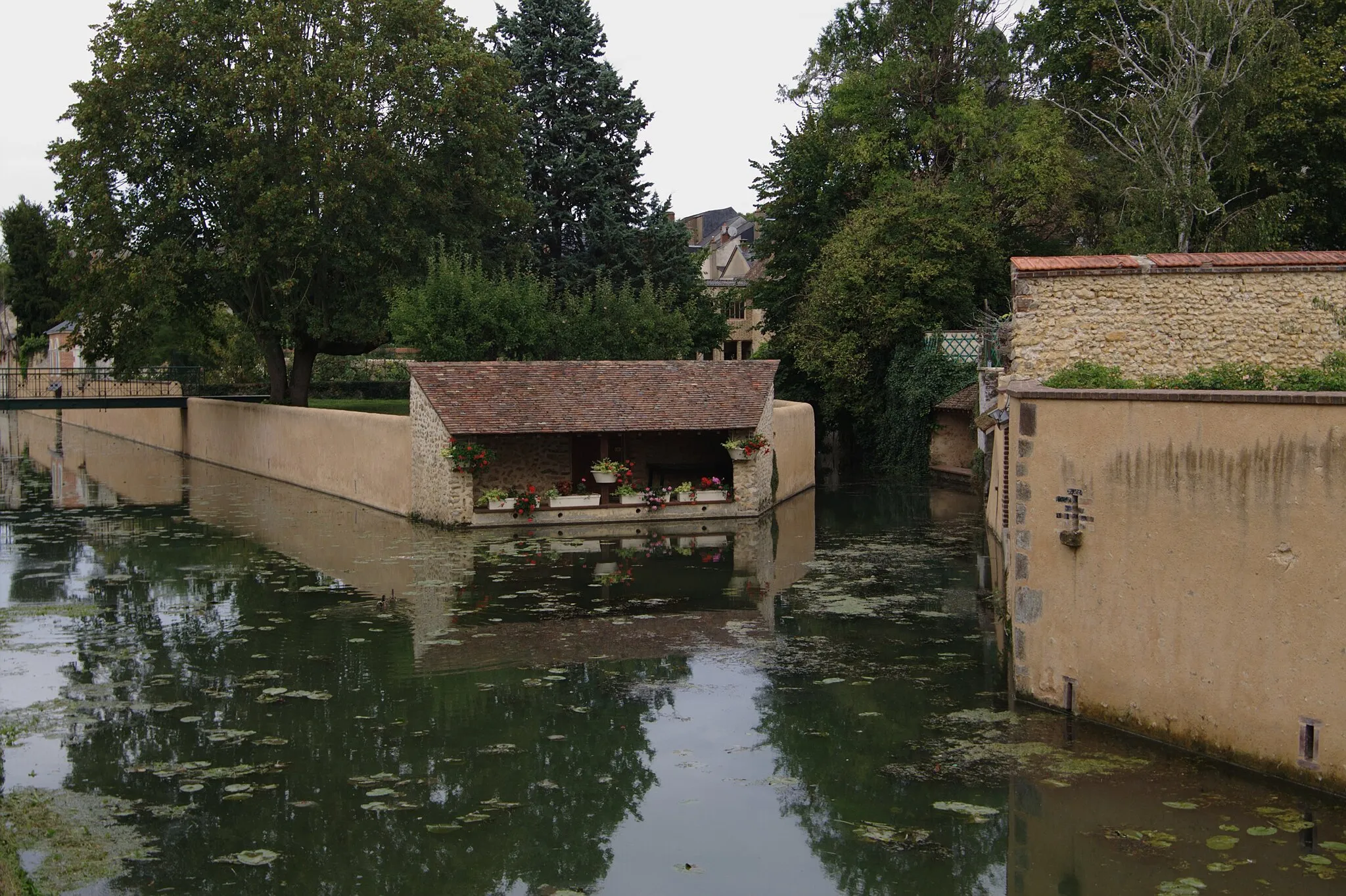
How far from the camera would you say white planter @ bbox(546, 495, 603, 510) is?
2489 centimetres

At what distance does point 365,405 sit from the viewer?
43094mm

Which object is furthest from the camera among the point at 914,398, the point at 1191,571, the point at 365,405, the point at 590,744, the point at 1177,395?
the point at 365,405

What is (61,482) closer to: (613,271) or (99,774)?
(613,271)

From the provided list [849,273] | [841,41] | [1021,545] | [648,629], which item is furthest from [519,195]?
[1021,545]

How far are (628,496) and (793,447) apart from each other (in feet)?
20.1

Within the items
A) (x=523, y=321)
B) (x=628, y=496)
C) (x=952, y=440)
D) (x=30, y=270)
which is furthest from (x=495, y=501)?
(x=30, y=270)

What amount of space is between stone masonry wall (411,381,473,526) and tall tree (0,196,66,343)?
47.4 meters

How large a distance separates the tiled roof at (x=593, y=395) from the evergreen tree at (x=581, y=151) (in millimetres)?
11298

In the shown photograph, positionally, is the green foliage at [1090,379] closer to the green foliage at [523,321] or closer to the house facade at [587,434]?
the house facade at [587,434]

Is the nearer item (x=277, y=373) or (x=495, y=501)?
(x=495, y=501)

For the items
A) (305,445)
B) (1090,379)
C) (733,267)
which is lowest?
(305,445)

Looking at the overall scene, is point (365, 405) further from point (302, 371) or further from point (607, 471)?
point (607, 471)

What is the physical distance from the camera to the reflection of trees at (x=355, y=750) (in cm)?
866

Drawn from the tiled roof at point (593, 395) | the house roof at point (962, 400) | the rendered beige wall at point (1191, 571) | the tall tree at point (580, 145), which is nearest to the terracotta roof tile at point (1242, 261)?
the rendered beige wall at point (1191, 571)
